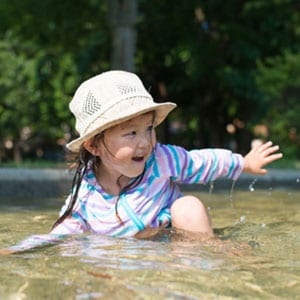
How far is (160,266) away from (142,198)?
1032mm

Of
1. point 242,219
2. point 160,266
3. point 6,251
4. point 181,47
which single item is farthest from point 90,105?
point 181,47

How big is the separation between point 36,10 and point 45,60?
3.06 meters

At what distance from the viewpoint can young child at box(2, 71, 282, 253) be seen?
3.48 m

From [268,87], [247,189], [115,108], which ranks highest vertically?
[268,87]

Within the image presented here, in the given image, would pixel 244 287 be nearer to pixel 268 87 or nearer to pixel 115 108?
pixel 115 108

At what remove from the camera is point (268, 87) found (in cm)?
2175

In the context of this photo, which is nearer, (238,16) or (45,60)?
(238,16)

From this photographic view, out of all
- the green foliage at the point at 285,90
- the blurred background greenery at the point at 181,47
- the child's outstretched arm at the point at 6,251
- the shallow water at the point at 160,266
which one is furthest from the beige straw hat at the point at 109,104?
the green foliage at the point at 285,90

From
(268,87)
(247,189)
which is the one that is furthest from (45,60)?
(247,189)

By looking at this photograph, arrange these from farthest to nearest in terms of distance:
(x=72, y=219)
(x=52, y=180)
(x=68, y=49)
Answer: (x=68, y=49) < (x=52, y=180) < (x=72, y=219)

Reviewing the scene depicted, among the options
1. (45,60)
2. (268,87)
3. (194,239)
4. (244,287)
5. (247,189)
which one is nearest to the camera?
(244,287)

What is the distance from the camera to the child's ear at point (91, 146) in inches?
145

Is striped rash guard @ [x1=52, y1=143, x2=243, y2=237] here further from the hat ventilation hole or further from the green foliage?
the green foliage

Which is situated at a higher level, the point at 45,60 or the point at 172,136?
the point at 45,60
